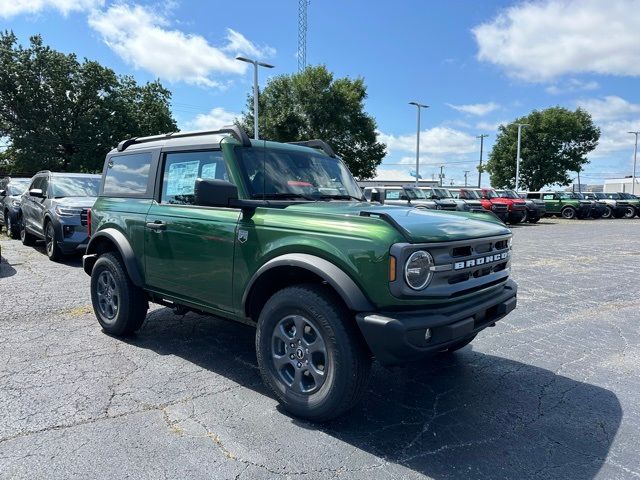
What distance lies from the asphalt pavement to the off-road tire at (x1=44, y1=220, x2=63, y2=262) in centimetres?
409

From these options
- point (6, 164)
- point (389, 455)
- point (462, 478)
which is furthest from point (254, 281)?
point (6, 164)

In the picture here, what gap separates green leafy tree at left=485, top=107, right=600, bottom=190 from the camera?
46.1 m

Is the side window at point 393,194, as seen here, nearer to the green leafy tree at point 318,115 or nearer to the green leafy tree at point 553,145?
the green leafy tree at point 318,115

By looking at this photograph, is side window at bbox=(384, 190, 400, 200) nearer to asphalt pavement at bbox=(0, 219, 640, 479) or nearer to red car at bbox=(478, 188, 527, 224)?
red car at bbox=(478, 188, 527, 224)

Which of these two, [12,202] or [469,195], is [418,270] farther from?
[469,195]

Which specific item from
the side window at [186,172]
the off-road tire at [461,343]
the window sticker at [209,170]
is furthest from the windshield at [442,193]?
the window sticker at [209,170]

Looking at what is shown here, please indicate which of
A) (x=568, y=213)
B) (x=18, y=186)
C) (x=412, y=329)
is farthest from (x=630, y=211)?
(x=412, y=329)

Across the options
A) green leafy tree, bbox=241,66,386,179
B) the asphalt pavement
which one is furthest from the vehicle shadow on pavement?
green leafy tree, bbox=241,66,386,179

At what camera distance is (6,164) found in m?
41.6

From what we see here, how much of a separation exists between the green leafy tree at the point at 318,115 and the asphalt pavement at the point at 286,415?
27.8 meters

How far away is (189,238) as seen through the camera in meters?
4.10

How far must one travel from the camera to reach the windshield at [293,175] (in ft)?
13.2

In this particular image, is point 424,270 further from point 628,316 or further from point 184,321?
point 628,316

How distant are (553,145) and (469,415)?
4919 centimetres
